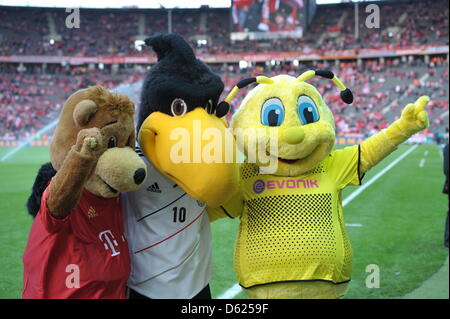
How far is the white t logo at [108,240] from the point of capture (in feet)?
7.52

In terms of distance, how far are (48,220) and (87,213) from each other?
0.18 meters

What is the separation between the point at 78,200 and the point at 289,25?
→ 103 ft

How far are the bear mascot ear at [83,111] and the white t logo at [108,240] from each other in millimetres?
524

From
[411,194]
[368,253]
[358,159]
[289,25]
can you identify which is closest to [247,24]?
[289,25]

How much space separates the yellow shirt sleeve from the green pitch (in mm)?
2024

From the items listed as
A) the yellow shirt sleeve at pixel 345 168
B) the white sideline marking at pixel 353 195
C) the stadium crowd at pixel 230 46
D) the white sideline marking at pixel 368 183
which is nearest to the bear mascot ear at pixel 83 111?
the yellow shirt sleeve at pixel 345 168

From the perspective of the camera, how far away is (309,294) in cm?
253

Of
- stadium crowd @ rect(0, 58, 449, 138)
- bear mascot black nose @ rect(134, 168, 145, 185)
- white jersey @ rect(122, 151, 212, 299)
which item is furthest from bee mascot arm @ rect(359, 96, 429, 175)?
stadium crowd @ rect(0, 58, 449, 138)

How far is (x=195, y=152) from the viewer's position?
219 centimetres

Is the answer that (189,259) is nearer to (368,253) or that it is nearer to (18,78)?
(368,253)

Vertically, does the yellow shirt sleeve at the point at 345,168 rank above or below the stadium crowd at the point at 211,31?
below

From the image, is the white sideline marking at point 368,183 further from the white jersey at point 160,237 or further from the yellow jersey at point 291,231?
the white jersey at point 160,237

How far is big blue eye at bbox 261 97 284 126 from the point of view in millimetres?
2518

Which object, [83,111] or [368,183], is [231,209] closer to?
[83,111]
